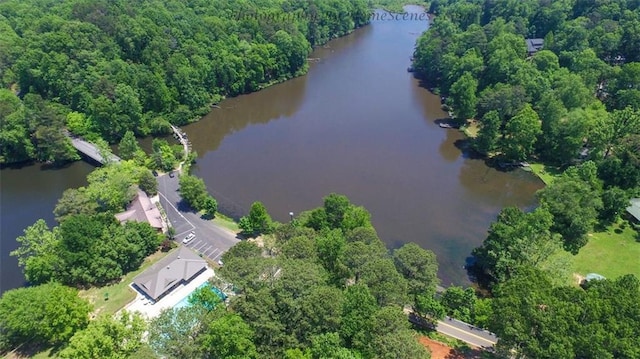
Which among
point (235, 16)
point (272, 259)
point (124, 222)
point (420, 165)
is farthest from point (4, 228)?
point (235, 16)

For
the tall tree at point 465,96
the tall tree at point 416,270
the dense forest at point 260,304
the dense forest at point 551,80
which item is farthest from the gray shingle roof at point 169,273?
the tall tree at point 465,96

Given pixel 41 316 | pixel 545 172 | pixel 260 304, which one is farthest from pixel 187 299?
pixel 545 172

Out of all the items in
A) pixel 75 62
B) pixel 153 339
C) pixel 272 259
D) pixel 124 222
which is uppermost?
pixel 75 62

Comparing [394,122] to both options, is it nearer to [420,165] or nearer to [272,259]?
[420,165]

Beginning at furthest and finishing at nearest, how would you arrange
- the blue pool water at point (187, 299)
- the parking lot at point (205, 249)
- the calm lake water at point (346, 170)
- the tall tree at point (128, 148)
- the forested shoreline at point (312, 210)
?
the tall tree at point (128, 148) < the calm lake water at point (346, 170) < the parking lot at point (205, 249) < the blue pool water at point (187, 299) < the forested shoreline at point (312, 210)

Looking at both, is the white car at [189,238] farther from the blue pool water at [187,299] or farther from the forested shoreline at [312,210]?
the blue pool water at [187,299]
